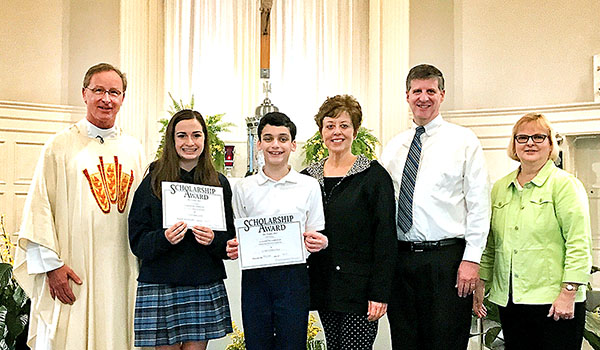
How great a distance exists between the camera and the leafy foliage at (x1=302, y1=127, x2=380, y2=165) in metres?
6.16

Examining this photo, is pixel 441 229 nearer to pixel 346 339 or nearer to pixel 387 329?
pixel 346 339

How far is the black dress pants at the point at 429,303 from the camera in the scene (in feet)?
8.96

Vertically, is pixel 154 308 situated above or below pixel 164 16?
below

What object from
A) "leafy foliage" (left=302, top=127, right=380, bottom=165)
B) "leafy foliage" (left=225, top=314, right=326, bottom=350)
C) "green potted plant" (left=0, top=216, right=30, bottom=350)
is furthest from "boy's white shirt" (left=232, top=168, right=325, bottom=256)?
"leafy foliage" (left=302, top=127, right=380, bottom=165)

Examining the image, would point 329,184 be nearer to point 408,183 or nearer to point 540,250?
point 408,183

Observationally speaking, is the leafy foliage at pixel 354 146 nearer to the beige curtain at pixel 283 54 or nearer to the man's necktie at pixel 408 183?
the beige curtain at pixel 283 54

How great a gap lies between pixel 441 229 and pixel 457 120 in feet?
13.9

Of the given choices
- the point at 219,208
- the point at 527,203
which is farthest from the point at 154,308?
the point at 527,203

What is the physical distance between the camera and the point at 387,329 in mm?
3904

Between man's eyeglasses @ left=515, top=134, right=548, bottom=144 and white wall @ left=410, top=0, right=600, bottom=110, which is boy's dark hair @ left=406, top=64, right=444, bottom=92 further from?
white wall @ left=410, top=0, right=600, bottom=110

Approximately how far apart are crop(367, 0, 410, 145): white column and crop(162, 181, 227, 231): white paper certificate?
4382mm

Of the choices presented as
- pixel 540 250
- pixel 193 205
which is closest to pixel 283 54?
pixel 193 205

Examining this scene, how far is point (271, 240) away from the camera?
2650mm

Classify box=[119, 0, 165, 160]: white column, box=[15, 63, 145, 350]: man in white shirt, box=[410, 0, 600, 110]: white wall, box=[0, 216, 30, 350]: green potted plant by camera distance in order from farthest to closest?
box=[119, 0, 165, 160]: white column → box=[410, 0, 600, 110]: white wall → box=[0, 216, 30, 350]: green potted plant → box=[15, 63, 145, 350]: man in white shirt
